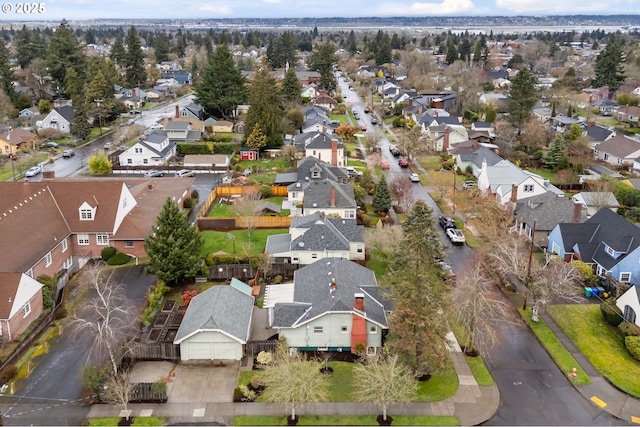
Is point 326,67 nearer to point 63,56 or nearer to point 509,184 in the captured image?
point 63,56

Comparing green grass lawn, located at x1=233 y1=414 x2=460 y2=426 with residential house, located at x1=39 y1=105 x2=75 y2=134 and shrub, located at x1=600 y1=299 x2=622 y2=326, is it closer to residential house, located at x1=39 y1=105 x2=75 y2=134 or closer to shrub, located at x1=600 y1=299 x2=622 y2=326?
shrub, located at x1=600 y1=299 x2=622 y2=326

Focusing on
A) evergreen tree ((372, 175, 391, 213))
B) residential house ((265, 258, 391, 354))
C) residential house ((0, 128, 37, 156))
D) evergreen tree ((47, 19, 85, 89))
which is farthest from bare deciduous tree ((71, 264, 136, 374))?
evergreen tree ((47, 19, 85, 89))

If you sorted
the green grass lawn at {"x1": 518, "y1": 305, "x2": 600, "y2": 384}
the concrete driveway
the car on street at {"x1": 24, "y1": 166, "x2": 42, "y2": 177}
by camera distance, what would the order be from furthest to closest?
the car on street at {"x1": 24, "y1": 166, "x2": 42, "y2": 177}
the green grass lawn at {"x1": 518, "y1": 305, "x2": 600, "y2": 384}
the concrete driveway

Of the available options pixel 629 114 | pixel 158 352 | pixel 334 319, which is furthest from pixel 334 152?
pixel 629 114

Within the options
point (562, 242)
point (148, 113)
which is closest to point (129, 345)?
point (562, 242)

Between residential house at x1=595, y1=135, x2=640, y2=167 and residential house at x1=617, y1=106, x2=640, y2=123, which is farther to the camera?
residential house at x1=617, y1=106, x2=640, y2=123

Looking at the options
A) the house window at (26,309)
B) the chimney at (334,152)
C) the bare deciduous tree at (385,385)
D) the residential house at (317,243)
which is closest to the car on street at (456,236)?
the residential house at (317,243)

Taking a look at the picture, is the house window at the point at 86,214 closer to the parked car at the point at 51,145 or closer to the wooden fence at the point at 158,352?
the wooden fence at the point at 158,352
